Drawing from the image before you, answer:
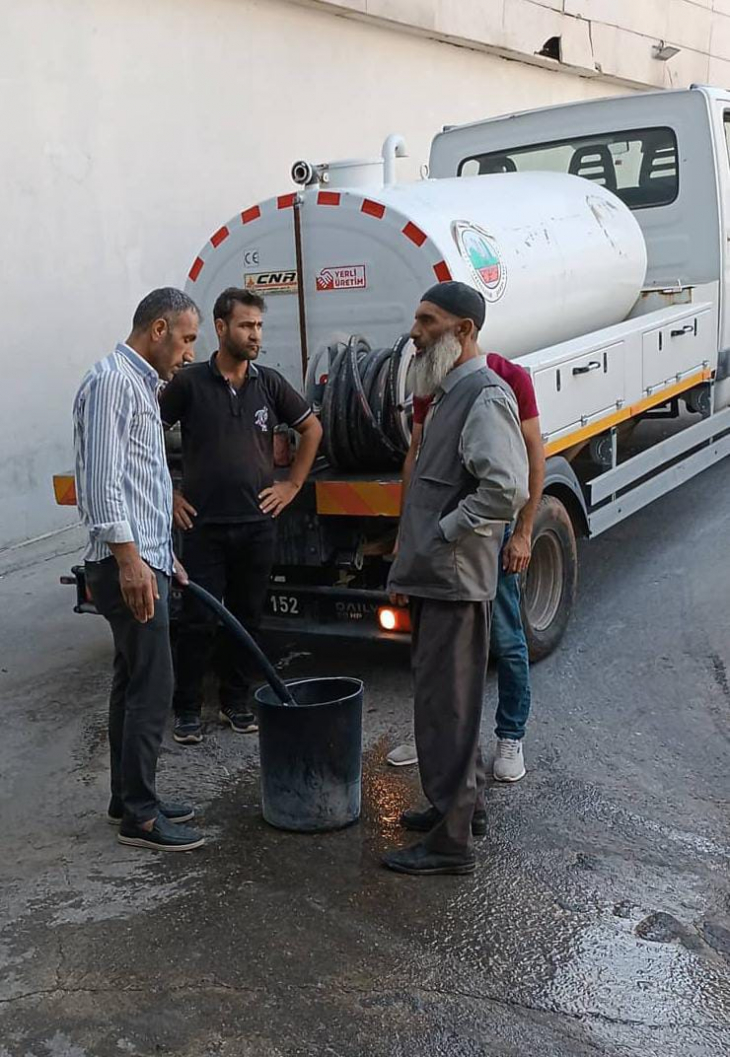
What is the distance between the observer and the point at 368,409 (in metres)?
4.93

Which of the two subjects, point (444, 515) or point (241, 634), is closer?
point (444, 515)

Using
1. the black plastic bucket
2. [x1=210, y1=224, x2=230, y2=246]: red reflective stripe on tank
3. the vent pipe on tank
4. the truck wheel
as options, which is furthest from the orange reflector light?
the vent pipe on tank

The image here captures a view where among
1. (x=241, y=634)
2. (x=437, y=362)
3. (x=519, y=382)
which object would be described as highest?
(x=437, y=362)

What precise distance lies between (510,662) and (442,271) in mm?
1737

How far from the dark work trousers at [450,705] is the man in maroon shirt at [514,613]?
0.49 m

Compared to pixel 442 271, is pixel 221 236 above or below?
above

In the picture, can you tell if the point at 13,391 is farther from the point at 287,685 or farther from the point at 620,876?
the point at 620,876

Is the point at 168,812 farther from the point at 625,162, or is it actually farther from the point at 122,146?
the point at 122,146

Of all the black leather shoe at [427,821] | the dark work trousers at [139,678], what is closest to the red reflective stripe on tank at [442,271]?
the dark work trousers at [139,678]

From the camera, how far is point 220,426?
469cm

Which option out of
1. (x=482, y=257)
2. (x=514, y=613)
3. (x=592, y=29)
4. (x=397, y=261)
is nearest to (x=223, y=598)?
(x=514, y=613)

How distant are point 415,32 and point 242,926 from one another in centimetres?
1037

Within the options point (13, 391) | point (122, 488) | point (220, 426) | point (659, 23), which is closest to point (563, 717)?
point (220, 426)

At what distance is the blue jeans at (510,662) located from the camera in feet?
14.5
